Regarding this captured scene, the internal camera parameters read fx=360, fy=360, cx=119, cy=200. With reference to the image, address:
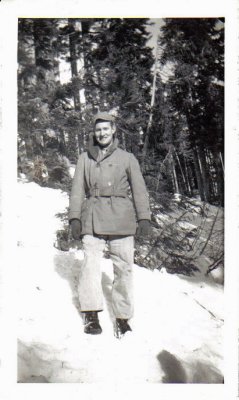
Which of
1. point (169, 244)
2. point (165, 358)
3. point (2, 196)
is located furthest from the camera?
point (169, 244)

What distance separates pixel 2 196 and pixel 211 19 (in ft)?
8.19

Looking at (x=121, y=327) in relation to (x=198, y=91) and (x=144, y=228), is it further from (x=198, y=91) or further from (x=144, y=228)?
(x=198, y=91)

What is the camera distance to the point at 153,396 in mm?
2996

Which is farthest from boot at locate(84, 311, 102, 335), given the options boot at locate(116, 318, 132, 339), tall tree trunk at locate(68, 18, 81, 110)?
tall tree trunk at locate(68, 18, 81, 110)

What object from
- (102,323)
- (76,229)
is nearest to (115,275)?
(102,323)

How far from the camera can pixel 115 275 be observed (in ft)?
10.2

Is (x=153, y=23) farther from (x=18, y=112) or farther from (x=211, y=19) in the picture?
(x=18, y=112)

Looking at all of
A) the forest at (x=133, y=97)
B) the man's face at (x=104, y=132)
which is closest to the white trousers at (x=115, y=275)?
the forest at (x=133, y=97)

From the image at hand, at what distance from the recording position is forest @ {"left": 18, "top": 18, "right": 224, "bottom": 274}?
3305 millimetres

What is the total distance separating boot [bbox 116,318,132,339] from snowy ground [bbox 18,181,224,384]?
0.05 meters

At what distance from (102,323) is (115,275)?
1.42ft

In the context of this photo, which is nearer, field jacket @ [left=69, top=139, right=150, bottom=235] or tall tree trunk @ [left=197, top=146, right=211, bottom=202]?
field jacket @ [left=69, top=139, right=150, bottom=235]

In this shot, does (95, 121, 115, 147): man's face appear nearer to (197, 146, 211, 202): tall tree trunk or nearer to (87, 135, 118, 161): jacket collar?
(87, 135, 118, 161): jacket collar

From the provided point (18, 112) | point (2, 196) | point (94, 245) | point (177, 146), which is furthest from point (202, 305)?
point (18, 112)
